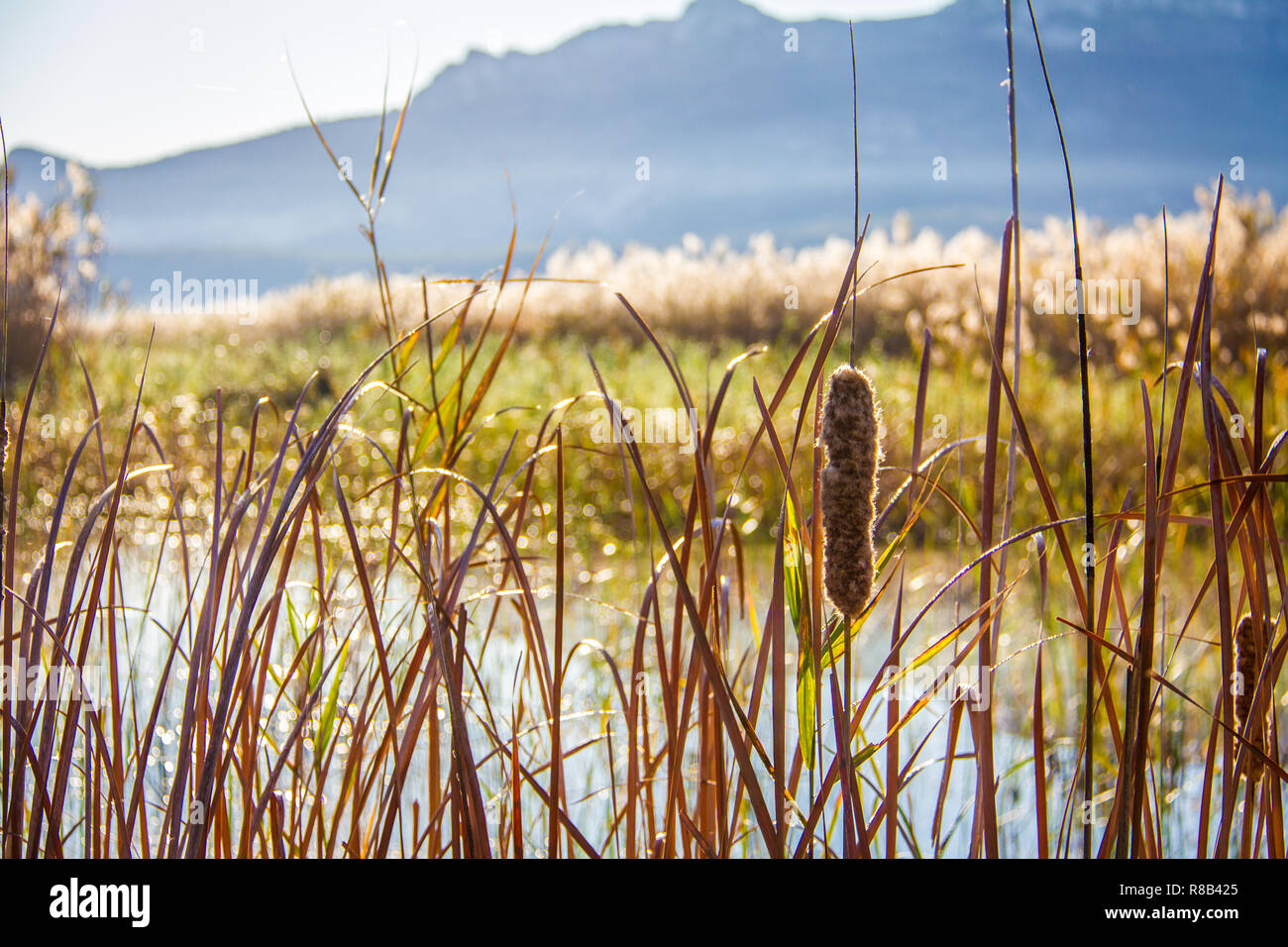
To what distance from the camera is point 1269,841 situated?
0.76 meters

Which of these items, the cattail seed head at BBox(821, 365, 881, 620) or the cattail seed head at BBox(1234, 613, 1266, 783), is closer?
the cattail seed head at BBox(821, 365, 881, 620)

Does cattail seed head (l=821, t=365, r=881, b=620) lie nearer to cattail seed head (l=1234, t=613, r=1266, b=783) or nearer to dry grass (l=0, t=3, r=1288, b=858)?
dry grass (l=0, t=3, r=1288, b=858)

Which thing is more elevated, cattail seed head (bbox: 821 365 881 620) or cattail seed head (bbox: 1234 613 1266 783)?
cattail seed head (bbox: 821 365 881 620)

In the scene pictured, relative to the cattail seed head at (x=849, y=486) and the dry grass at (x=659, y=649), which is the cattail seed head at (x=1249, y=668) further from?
the cattail seed head at (x=849, y=486)

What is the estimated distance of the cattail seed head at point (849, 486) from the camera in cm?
55

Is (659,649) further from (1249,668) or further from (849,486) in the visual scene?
(1249,668)

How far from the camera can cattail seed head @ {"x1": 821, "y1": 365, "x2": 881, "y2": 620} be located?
545 millimetres

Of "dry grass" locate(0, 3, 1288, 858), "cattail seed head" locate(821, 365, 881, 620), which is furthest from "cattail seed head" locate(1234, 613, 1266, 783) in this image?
"cattail seed head" locate(821, 365, 881, 620)

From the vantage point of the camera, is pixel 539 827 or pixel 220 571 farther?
pixel 539 827

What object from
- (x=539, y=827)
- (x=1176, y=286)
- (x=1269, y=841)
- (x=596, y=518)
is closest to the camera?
(x=1269, y=841)

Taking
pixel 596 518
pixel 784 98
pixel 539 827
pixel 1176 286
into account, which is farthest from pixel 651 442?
pixel 784 98

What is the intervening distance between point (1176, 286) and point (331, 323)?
24.0 feet
